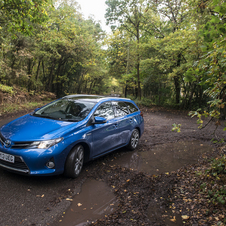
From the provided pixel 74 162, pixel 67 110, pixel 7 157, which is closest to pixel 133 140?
pixel 67 110

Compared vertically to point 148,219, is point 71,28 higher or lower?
higher

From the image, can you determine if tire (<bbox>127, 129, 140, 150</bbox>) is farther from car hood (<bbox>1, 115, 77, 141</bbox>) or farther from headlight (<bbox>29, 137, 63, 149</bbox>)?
headlight (<bbox>29, 137, 63, 149</bbox>)

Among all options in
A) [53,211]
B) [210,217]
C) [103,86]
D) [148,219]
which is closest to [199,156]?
[210,217]

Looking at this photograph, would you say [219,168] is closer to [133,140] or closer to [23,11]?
[133,140]

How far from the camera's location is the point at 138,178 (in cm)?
438

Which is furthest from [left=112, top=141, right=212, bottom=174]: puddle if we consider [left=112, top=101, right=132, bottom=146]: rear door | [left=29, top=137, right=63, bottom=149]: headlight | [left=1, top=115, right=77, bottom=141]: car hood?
[left=29, top=137, right=63, bottom=149]: headlight

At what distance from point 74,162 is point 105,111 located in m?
1.76

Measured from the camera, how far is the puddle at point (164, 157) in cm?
→ 515

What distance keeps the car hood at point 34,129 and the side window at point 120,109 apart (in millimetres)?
1807

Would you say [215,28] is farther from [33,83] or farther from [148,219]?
[33,83]

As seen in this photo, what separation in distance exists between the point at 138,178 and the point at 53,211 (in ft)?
6.69

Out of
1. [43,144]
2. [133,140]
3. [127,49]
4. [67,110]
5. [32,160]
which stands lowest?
[133,140]

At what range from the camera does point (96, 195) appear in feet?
11.8

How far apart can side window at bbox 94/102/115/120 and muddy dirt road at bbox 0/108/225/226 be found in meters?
1.25
